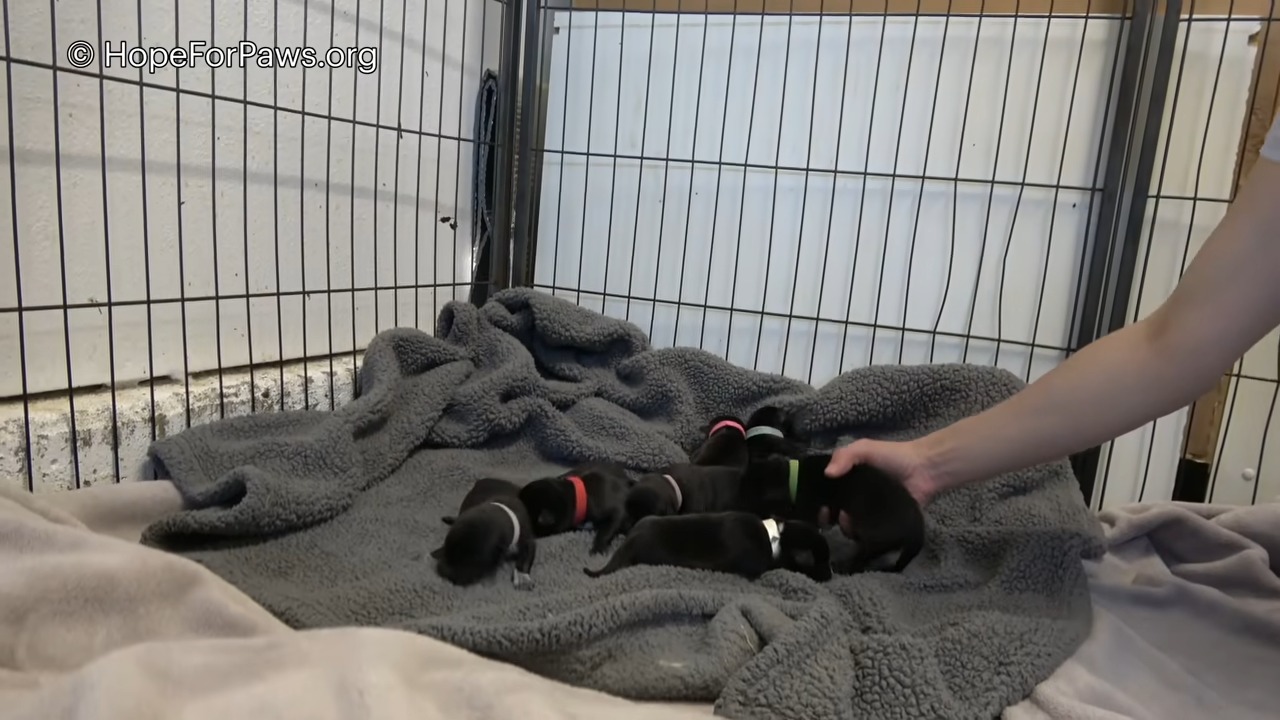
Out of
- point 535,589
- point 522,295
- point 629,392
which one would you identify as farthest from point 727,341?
point 535,589

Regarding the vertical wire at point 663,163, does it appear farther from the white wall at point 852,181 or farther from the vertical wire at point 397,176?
the vertical wire at point 397,176

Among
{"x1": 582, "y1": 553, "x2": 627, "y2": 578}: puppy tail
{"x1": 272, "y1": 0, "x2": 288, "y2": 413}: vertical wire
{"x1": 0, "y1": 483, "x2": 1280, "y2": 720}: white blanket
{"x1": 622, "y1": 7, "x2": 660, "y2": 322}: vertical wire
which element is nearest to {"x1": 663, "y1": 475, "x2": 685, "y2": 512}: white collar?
{"x1": 582, "y1": 553, "x2": 627, "y2": 578}: puppy tail

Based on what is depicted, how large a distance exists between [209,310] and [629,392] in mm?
847

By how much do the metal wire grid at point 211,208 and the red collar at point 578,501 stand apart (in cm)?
67

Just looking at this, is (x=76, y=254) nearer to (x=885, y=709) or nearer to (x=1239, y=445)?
(x=885, y=709)

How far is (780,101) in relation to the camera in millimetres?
1981

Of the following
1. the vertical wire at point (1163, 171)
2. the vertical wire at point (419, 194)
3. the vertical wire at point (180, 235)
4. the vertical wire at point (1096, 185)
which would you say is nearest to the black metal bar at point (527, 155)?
the vertical wire at point (419, 194)

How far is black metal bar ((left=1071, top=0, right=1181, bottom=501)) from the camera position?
1.66 m

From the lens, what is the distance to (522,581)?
1113 mm

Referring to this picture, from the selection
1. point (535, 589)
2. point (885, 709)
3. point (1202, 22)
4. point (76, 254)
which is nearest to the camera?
point (885, 709)

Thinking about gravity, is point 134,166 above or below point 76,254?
above

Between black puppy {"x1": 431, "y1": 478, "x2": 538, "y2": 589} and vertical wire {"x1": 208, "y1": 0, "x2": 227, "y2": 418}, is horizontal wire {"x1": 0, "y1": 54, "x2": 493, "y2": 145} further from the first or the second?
black puppy {"x1": 431, "y1": 478, "x2": 538, "y2": 589}

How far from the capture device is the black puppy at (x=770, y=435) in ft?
5.08

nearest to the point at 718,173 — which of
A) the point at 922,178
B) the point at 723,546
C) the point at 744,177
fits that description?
the point at 744,177
